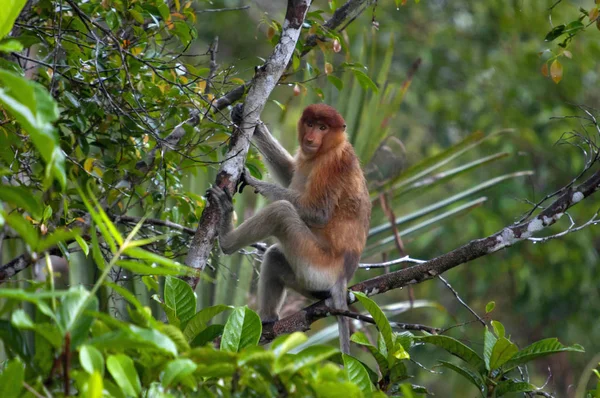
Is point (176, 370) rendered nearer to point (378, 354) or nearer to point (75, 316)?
point (75, 316)

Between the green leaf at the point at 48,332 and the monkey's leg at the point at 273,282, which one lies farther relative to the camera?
the monkey's leg at the point at 273,282

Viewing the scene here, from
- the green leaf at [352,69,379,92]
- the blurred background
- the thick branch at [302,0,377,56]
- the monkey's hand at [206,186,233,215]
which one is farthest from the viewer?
the blurred background

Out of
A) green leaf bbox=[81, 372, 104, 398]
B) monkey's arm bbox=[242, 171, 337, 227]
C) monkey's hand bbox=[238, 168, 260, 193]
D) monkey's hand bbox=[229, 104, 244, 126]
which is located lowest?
green leaf bbox=[81, 372, 104, 398]

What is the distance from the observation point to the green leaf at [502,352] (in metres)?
2.17

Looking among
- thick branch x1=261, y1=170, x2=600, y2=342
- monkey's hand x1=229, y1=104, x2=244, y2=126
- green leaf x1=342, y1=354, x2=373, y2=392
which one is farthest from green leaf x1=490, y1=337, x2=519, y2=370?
monkey's hand x1=229, y1=104, x2=244, y2=126

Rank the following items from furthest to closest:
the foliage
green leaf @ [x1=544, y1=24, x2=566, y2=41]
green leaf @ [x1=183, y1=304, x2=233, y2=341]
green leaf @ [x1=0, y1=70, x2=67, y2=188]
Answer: green leaf @ [x1=544, y1=24, x2=566, y2=41]
green leaf @ [x1=183, y1=304, x2=233, y2=341]
the foliage
green leaf @ [x1=0, y1=70, x2=67, y2=188]

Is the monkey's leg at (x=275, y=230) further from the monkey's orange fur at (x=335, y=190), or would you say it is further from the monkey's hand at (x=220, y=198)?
the monkey's hand at (x=220, y=198)

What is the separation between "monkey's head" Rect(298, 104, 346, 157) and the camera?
425 cm

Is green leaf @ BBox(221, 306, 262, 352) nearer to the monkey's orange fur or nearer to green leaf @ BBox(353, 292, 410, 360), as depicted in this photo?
green leaf @ BBox(353, 292, 410, 360)

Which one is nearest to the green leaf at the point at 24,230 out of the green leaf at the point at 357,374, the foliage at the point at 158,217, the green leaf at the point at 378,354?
the foliage at the point at 158,217

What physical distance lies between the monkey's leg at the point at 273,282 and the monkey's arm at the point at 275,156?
1.74 ft

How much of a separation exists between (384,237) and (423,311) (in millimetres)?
3938

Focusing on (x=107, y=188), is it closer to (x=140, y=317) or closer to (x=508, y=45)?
(x=140, y=317)

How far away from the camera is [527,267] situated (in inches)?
294
